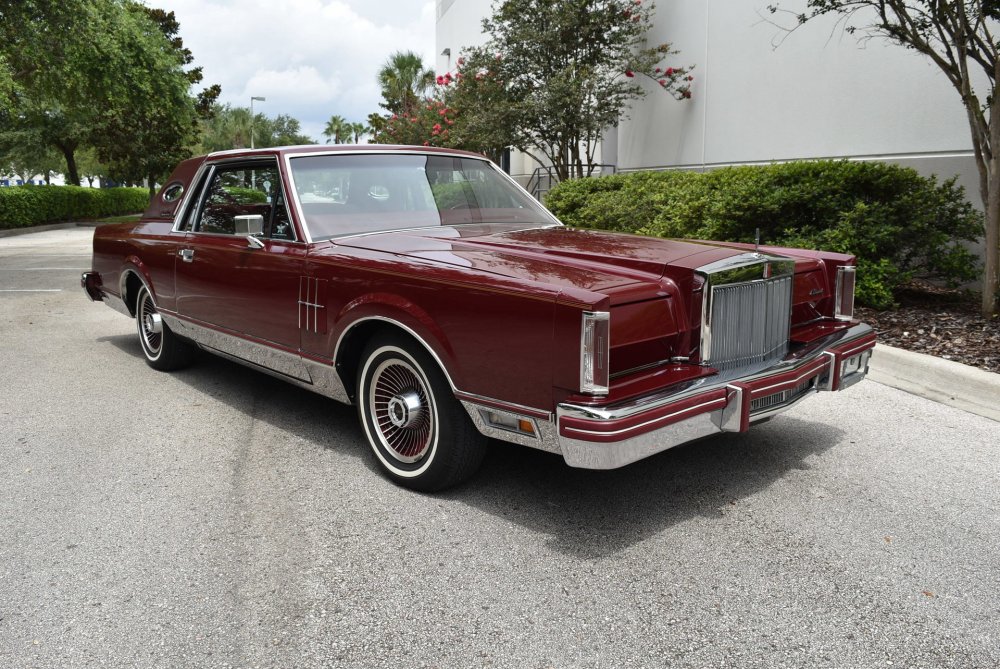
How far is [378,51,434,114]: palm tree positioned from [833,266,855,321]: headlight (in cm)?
4164

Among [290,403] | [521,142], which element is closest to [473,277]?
[290,403]

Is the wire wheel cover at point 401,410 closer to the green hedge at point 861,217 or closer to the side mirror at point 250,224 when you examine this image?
the side mirror at point 250,224

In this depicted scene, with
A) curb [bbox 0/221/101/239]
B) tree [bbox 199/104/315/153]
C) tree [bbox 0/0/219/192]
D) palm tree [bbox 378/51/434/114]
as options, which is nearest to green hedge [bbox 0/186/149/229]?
curb [bbox 0/221/101/239]

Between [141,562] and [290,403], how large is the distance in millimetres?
2273

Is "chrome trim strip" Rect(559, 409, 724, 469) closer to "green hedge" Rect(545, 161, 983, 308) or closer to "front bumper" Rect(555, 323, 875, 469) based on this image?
"front bumper" Rect(555, 323, 875, 469)

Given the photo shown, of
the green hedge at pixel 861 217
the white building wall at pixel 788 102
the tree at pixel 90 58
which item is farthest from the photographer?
the tree at pixel 90 58

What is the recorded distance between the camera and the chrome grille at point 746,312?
3.40m

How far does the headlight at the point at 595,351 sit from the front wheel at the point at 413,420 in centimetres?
76

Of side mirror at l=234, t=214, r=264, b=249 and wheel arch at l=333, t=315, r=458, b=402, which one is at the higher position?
side mirror at l=234, t=214, r=264, b=249

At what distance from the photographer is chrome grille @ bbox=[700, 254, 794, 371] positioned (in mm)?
3400

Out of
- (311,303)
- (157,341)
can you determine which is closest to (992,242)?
(311,303)

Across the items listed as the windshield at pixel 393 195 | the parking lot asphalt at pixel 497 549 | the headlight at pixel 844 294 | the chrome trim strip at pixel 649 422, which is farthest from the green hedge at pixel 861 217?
the chrome trim strip at pixel 649 422

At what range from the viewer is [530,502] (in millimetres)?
3650

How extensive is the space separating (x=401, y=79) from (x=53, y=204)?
2333cm
